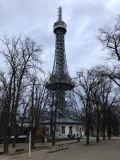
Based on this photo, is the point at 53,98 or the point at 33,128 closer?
the point at 33,128

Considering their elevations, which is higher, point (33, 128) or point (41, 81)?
point (41, 81)

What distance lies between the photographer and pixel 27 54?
3609cm

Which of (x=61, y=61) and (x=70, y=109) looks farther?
(x=61, y=61)

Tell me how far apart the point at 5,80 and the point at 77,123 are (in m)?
66.4

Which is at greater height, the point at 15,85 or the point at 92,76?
the point at 92,76

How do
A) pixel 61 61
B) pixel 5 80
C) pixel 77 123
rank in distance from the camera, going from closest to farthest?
1. pixel 5 80
2. pixel 77 123
3. pixel 61 61

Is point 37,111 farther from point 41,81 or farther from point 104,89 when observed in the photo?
point 104,89

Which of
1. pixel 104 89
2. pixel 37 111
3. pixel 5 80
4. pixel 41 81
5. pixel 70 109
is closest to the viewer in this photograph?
pixel 5 80

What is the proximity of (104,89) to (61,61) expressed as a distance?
54461mm

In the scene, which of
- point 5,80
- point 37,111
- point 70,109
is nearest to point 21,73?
point 5,80

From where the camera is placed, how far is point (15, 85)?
118ft

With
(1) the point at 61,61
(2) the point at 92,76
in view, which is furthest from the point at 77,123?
(2) the point at 92,76

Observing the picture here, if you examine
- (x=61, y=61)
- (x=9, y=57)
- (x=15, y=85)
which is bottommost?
Result: (x=15, y=85)

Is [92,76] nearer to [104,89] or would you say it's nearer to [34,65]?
[104,89]
